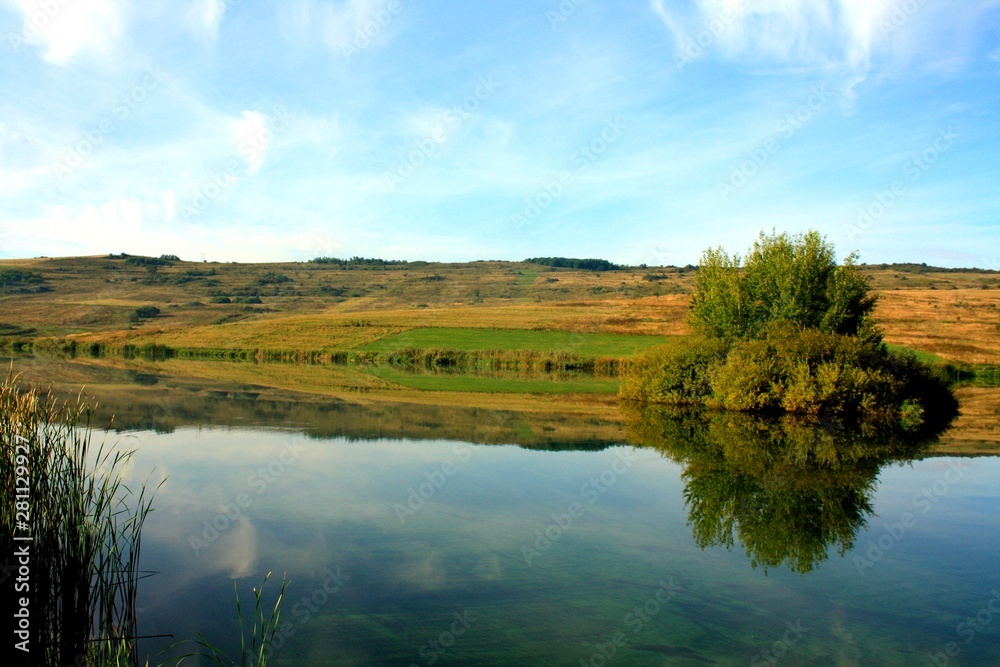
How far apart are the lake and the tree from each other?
11.4 meters

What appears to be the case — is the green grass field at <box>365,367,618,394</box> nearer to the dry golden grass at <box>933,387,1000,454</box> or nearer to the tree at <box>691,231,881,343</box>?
the tree at <box>691,231,881,343</box>

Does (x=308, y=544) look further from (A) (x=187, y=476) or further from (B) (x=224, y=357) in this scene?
(B) (x=224, y=357)

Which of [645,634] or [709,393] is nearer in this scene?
[645,634]

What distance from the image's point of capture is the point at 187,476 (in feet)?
45.2

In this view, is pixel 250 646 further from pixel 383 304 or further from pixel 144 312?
pixel 383 304

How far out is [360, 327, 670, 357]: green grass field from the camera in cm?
5169

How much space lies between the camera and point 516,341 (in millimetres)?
55906

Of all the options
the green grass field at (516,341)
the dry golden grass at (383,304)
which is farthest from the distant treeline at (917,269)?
the green grass field at (516,341)

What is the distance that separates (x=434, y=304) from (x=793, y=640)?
8595cm

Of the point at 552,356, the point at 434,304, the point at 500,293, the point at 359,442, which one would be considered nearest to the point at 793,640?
the point at 359,442

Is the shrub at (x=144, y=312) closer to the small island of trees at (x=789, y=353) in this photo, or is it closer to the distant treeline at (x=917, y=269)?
the small island of trees at (x=789, y=353)

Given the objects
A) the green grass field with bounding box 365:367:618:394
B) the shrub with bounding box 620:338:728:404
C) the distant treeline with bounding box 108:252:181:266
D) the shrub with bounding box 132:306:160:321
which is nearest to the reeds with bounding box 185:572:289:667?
the shrub with bounding box 620:338:728:404

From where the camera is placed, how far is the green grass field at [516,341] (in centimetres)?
5169

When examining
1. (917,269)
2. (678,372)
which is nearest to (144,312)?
(678,372)
